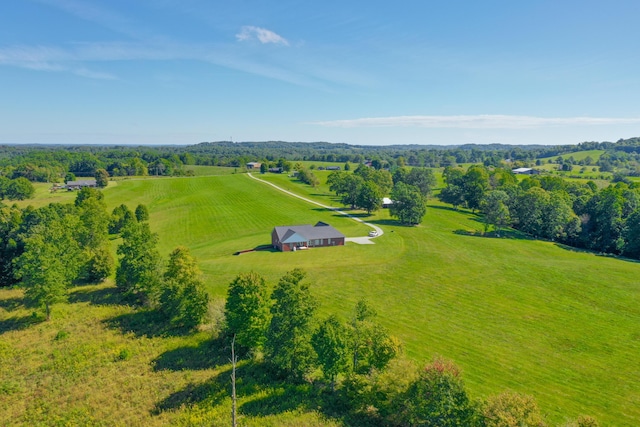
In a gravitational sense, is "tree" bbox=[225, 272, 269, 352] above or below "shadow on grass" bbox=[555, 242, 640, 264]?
above

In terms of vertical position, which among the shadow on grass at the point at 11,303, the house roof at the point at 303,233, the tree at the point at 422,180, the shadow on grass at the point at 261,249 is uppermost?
the tree at the point at 422,180

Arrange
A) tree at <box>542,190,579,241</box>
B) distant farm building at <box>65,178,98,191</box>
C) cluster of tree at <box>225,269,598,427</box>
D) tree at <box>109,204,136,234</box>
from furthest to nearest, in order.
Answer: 1. distant farm building at <box>65,178,98,191</box>
2. tree at <box>109,204,136,234</box>
3. tree at <box>542,190,579,241</box>
4. cluster of tree at <box>225,269,598,427</box>

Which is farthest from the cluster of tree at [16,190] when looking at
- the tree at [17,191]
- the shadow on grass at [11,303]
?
the shadow on grass at [11,303]

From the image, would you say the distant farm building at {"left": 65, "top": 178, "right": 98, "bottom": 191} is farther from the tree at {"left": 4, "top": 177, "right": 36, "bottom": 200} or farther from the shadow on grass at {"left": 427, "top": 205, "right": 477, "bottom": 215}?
the shadow on grass at {"left": 427, "top": 205, "right": 477, "bottom": 215}

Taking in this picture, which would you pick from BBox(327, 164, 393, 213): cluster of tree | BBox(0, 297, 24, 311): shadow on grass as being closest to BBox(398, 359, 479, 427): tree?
BBox(0, 297, 24, 311): shadow on grass

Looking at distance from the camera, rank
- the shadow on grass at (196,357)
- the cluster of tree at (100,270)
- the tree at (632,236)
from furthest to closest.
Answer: the tree at (632,236), the cluster of tree at (100,270), the shadow on grass at (196,357)

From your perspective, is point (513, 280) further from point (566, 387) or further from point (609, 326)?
point (566, 387)

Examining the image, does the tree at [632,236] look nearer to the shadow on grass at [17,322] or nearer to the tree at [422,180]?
the tree at [422,180]
